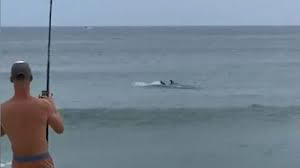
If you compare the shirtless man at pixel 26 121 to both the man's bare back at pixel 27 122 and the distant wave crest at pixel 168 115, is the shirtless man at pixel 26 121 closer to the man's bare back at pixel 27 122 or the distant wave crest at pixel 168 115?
the man's bare back at pixel 27 122

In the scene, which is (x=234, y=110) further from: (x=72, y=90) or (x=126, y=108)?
(x=72, y=90)

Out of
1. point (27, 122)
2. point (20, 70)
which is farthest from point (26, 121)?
point (20, 70)

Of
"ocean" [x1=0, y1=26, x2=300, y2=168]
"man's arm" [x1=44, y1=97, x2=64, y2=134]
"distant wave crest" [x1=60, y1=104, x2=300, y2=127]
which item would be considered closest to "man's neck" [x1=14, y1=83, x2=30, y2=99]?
→ "man's arm" [x1=44, y1=97, x2=64, y2=134]

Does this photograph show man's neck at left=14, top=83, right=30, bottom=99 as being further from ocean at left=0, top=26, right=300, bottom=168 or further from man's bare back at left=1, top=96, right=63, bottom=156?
ocean at left=0, top=26, right=300, bottom=168

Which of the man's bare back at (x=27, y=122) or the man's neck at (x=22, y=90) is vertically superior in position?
the man's neck at (x=22, y=90)

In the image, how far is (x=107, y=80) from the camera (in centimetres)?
4303

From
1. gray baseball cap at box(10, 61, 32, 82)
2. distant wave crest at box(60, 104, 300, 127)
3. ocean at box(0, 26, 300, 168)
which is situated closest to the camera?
gray baseball cap at box(10, 61, 32, 82)

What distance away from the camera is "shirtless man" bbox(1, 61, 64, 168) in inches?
152

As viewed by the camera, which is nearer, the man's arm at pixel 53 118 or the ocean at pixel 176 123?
the man's arm at pixel 53 118

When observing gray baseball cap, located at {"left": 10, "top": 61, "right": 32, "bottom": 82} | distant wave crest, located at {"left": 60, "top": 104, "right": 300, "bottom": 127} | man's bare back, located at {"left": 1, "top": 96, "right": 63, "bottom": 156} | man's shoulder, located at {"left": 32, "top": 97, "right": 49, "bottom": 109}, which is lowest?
distant wave crest, located at {"left": 60, "top": 104, "right": 300, "bottom": 127}

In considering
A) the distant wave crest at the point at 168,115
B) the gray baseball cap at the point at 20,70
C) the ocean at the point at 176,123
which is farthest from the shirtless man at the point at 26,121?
the distant wave crest at the point at 168,115

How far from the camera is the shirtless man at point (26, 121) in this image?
3852 millimetres

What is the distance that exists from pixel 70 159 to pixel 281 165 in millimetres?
4548

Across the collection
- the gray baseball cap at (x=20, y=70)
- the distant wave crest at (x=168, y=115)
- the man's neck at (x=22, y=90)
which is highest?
the gray baseball cap at (x=20, y=70)
